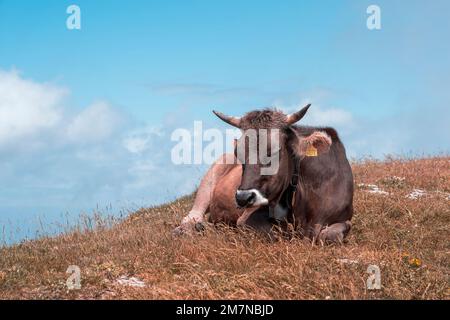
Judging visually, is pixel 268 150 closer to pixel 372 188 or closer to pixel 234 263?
pixel 234 263

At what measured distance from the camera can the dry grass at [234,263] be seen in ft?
23.5

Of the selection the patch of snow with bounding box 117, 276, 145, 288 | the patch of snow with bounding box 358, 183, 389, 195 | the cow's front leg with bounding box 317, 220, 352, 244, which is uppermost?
the cow's front leg with bounding box 317, 220, 352, 244

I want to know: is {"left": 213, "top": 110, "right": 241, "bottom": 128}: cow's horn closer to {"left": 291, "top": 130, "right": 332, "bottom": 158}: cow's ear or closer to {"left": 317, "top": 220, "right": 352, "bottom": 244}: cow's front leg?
{"left": 291, "top": 130, "right": 332, "bottom": 158}: cow's ear

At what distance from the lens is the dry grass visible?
7168 mm

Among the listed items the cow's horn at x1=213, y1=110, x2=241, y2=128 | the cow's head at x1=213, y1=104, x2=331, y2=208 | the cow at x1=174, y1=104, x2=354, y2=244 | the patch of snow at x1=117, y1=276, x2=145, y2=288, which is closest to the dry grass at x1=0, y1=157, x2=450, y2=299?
the patch of snow at x1=117, y1=276, x2=145, y2=288

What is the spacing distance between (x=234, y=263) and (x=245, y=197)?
1.03 metres

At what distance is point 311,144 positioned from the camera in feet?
31.6

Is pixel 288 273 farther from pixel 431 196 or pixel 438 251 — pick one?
pixel 431 196

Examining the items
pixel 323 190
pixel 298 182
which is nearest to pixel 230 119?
pixel 298 182

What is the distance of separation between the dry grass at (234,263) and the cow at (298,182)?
0.51m

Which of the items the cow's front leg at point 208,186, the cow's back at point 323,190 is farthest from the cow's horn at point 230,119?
the cow's front leg at point 208,186
